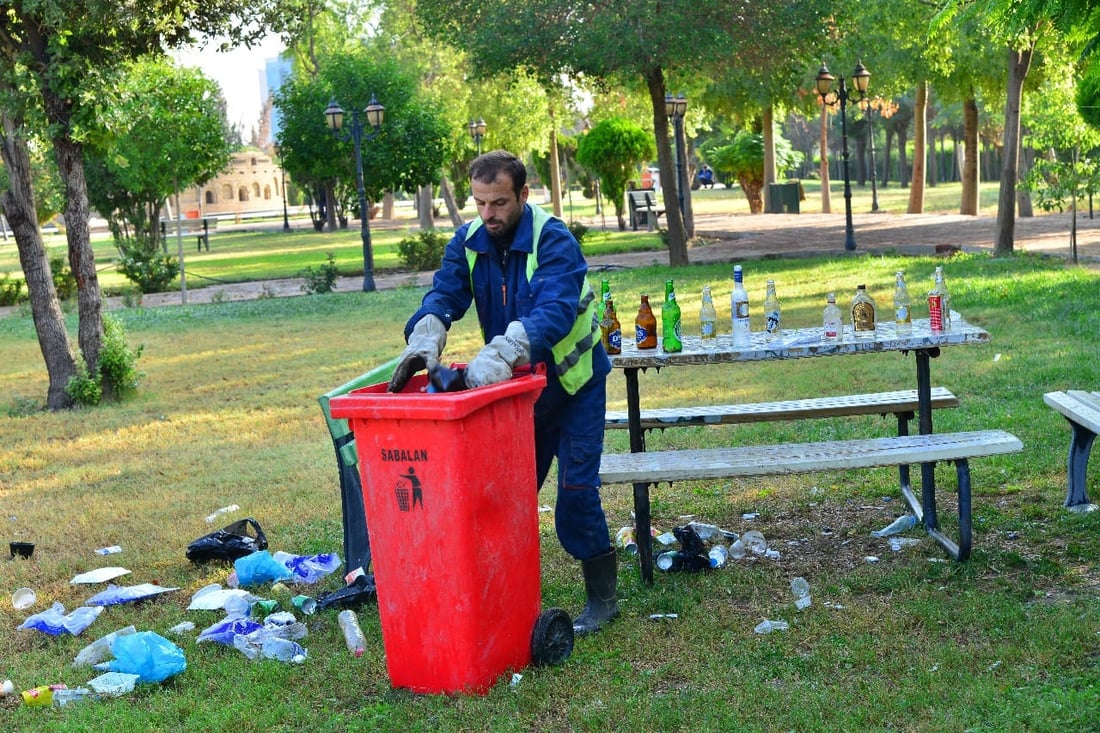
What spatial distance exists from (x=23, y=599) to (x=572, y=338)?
316 cm

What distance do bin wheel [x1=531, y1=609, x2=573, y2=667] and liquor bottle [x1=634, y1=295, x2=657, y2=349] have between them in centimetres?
168

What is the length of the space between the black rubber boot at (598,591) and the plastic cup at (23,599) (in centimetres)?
275

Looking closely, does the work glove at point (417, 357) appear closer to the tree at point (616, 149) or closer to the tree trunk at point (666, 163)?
the tree trunk at point (666, 163)

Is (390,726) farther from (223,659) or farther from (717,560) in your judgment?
(717,560)

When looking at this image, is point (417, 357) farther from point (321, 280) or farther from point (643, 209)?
point (643, 209)

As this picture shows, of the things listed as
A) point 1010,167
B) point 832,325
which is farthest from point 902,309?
point 1010,167

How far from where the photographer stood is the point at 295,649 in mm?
4988

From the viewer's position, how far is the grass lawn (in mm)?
4172

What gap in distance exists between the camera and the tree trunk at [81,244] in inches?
464

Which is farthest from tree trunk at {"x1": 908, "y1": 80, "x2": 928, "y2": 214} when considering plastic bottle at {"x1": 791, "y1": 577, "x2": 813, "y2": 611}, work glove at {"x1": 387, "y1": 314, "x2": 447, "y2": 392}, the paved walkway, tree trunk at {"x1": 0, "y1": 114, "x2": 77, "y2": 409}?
work glove at {"x1": 387, "y1": 314, "x2": 447, "y2": 392}

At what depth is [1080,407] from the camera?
6.17m

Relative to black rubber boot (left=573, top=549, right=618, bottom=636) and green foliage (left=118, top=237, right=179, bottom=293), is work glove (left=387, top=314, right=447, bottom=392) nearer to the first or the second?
black rubber boot (left=573, top=549, right=618, bottom=636)

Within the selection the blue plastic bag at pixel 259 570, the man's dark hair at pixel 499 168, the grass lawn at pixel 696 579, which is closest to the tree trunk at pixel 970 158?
the grass lawn at pixel 696 579

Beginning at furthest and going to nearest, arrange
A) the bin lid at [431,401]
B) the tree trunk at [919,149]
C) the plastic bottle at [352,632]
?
the tree trunk at [919,149]
the plastic bottle at [352,632]
the bin lid at [431,401]
